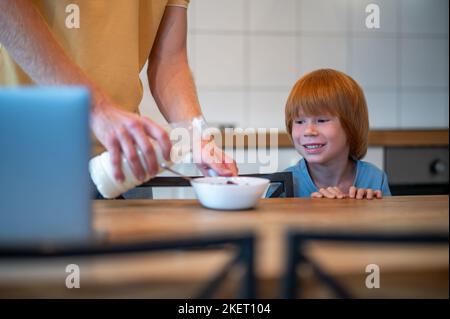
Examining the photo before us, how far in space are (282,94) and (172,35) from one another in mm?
1252

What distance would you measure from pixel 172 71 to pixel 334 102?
1.80 feet

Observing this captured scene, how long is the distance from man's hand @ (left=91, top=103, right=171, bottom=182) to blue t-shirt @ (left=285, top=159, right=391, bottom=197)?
2.74ft

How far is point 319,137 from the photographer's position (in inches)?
57.5

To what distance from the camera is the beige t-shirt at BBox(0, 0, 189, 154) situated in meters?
1.04

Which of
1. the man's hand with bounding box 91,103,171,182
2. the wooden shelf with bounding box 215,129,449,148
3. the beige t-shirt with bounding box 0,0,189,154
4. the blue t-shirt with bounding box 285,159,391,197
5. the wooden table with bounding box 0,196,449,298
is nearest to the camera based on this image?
the wooden table with bounding box 0,196,449,298

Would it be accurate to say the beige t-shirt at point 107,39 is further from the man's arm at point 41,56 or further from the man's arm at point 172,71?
the man's arm at point 41,56

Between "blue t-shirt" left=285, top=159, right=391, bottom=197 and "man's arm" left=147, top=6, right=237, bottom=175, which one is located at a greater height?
"man's arm" left=147, top=6, right=237, bottom=175

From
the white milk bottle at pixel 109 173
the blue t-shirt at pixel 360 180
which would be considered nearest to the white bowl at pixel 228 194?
the white milk bottle at pixel 109 173

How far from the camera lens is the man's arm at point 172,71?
3.70ft

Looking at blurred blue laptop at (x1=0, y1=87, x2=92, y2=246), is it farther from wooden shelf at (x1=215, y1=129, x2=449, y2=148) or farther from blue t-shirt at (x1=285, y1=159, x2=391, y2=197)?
wooden shelf at (x1=215, y1=129, x2=449, y2=148)

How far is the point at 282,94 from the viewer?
7.79 feet

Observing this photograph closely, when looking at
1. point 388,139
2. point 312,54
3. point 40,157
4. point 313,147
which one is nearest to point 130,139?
point 40,157

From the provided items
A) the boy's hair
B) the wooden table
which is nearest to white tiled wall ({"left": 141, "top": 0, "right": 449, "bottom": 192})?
the boy's hair
